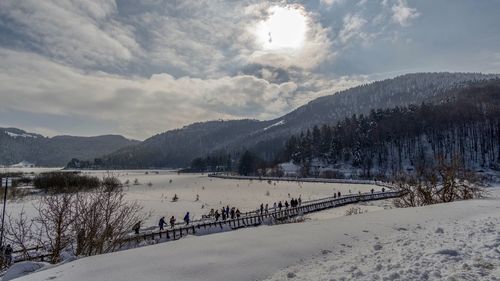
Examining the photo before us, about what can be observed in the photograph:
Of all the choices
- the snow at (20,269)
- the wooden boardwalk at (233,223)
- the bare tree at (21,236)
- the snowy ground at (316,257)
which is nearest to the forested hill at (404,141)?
the wooden boardwalk at (233,223)

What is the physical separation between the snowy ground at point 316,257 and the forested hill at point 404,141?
93.6 metres

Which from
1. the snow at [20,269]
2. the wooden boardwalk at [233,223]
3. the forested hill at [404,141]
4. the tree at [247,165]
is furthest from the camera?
the tree at [247,165]

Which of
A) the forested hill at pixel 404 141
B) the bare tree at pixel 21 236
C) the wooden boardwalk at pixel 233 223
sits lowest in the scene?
the wooden boardwalk at pixel 233 223

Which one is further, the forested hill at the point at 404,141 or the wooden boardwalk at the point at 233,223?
the forested hill at the point at 404,141

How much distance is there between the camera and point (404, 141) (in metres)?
115

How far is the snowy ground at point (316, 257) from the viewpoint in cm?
721

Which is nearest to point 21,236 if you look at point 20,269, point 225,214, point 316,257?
point 20,269

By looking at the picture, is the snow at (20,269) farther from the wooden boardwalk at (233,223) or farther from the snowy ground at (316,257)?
the wooden boardwalk at (233,223)

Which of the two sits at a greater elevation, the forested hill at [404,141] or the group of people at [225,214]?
the forested hill at [404,141]

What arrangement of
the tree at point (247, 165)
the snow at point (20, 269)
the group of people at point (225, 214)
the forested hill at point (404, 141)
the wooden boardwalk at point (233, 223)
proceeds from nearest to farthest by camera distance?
the snow at point (20, 269) < the wooden boardwalk at point (233, 223) < the group of people at point (225, 214) < the forested hill at point (404, 141) < the tree at point (247, 165)

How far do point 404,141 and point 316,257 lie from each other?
4686 inches

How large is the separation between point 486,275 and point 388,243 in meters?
3.40

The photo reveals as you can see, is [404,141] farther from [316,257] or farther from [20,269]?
[20,269]

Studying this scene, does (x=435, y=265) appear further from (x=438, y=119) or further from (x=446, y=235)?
(x=438, y=119)
